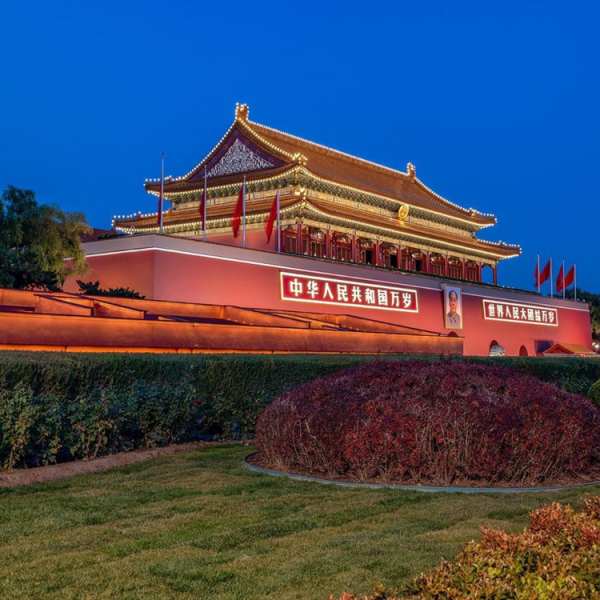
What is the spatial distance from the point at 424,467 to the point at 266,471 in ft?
5.51

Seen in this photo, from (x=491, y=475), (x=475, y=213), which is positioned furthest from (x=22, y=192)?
(x=475, y=213)

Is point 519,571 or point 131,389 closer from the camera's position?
point 519,571

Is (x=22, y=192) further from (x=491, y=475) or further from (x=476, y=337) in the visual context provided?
(x=476, y=337)

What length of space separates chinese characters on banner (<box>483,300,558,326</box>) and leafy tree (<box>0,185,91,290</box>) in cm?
2197

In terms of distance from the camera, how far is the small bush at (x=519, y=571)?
281 centimetres

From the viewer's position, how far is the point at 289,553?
5.34 metres

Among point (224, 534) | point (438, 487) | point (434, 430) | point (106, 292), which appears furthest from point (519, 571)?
point (106, 292)

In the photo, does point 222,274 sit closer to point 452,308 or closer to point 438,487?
point 452,308

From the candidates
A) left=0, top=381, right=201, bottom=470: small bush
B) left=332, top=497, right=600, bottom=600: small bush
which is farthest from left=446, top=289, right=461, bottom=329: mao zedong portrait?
left=332, top=497, right=600, bottom=600: small bush

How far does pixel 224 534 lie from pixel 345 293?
26.0 meters

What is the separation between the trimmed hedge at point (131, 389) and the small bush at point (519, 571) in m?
6.24

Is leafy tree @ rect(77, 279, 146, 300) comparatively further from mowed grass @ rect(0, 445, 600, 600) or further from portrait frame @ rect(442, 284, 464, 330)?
portrait frame @ rect(442, 284, 464, 330)

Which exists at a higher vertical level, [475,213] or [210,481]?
[475,213]

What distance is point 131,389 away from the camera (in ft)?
33.0
